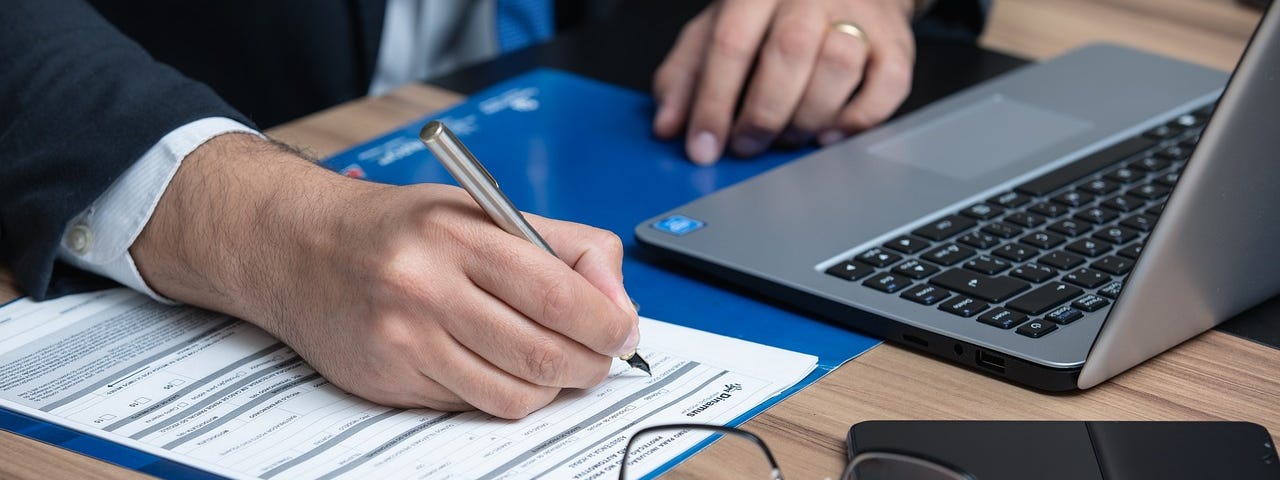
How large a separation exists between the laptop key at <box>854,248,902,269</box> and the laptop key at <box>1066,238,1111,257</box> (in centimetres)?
10

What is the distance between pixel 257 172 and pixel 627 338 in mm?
249

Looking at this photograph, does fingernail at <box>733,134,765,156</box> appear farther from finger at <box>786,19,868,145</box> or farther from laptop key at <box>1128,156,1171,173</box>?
laptop key at <box>1128,156,1171,173</box>

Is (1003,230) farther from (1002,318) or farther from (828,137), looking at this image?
(828,137)

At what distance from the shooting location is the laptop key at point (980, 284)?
2.36ft

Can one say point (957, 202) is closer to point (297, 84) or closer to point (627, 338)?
point (627, 338)

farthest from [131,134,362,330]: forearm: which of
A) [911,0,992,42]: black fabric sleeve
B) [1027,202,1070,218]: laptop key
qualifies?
[911,0,992,42]: black fabric sleeve

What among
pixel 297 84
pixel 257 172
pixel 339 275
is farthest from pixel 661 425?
pixel 297 84

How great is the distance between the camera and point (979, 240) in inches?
31.0

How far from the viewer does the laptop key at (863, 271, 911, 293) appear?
739mm

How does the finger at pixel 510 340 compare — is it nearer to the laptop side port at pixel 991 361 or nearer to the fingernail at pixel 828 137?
the laptop side port at pixel 991 361

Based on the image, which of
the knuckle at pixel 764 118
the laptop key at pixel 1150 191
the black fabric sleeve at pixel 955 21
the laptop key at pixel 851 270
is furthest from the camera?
the black fabric sleeve at pixel 955 21

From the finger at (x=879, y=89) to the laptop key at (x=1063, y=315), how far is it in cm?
36

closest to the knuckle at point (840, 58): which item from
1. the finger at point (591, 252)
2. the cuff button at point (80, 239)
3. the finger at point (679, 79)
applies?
the finger at point (679, 79)

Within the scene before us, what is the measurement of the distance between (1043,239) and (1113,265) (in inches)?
1.9
